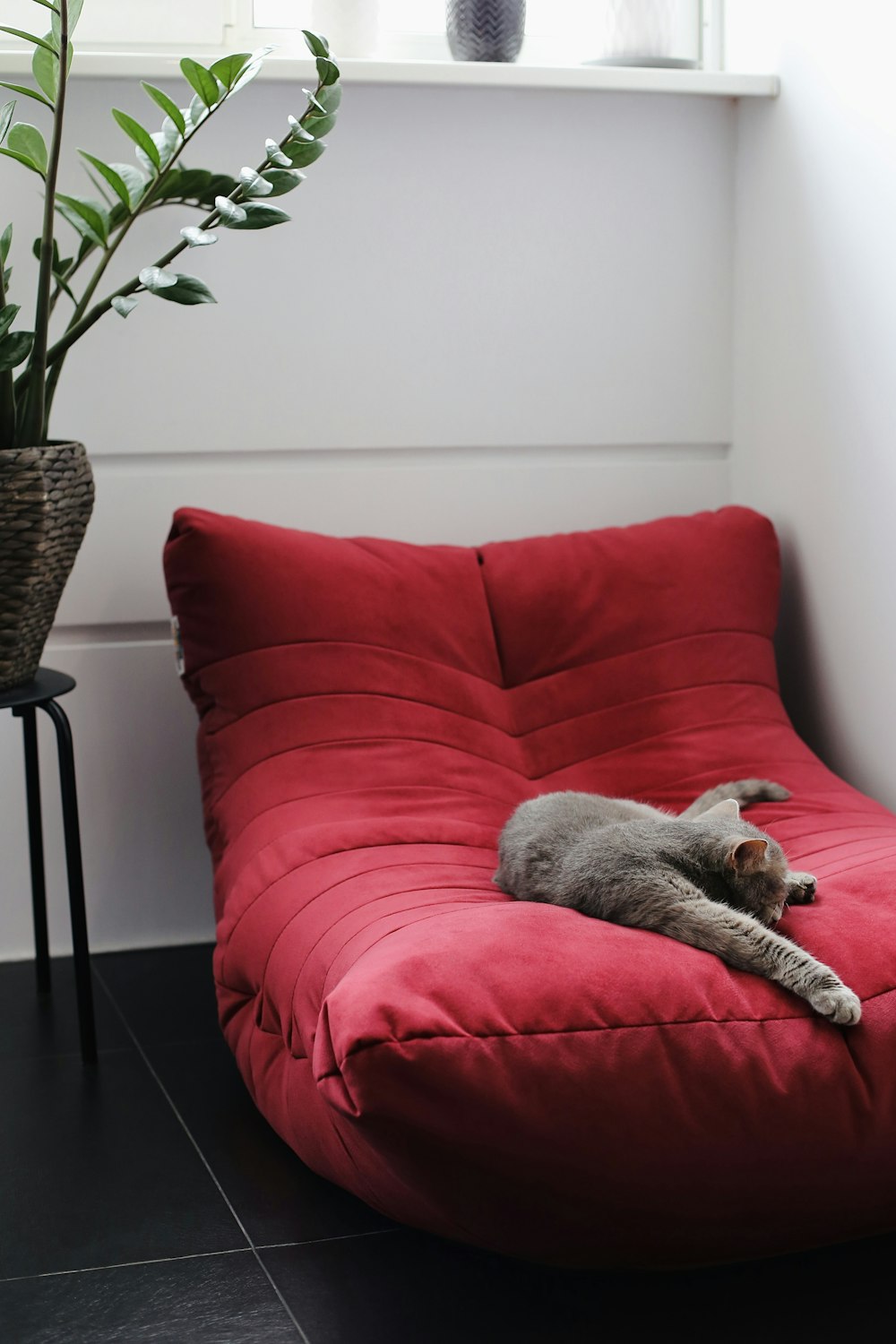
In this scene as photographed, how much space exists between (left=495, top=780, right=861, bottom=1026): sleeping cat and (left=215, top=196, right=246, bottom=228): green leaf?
0.86 metres

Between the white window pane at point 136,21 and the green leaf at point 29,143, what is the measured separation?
63cm

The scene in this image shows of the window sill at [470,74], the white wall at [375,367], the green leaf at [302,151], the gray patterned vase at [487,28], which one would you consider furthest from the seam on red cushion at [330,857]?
the gray patterned vase at [487,28]

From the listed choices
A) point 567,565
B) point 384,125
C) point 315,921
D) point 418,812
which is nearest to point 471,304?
point 384,125

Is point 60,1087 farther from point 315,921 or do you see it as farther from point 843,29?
point 843,29

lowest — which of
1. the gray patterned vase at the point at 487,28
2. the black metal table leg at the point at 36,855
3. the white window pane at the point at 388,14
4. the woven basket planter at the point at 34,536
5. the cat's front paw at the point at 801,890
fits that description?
the black metal table leg at the point at 36,855

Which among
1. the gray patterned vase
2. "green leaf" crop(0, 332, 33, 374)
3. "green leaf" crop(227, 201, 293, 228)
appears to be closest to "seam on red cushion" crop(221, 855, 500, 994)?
"green leaf" crop(0, 332, 33, 374)

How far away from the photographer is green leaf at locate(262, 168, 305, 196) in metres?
1.69

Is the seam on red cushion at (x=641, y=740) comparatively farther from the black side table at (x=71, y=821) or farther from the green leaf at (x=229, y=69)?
the green leaf at (x=229, y=69)

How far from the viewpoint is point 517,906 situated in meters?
1.35

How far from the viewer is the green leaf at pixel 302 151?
174 cm

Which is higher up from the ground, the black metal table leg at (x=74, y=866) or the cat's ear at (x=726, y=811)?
the cat's ear at (x=726, y=811)

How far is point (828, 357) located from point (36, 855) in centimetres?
151

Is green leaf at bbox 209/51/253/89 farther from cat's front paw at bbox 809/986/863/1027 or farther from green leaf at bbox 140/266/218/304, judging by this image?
cat's front paw at bbox 809/986/863/1027

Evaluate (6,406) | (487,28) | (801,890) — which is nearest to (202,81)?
(6,406)
